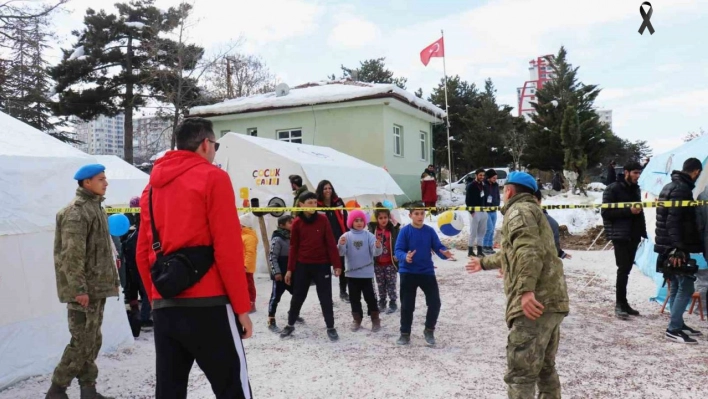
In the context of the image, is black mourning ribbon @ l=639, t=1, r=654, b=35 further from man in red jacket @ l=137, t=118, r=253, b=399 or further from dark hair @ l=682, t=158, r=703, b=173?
man in red jacket @ l=137, t=118, r=253, b=399

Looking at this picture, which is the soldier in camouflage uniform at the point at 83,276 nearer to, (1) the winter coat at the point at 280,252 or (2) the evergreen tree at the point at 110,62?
(1) the winter coat at the point at 280,252

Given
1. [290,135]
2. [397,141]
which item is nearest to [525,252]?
[290,135]

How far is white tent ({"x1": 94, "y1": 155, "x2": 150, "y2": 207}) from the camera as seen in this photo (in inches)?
521

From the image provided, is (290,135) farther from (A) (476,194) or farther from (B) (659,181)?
(B) (659,181)

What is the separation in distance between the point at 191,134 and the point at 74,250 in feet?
6.67

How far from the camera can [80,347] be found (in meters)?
3.98

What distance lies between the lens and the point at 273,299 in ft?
21.7

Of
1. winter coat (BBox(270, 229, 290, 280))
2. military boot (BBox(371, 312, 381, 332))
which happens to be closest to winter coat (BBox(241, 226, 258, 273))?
winter coat (BBox(270, 229, 290, 280))

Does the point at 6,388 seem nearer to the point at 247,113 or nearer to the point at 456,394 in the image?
the point at 456,394

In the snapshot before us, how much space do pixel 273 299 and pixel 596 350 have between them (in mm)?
4006

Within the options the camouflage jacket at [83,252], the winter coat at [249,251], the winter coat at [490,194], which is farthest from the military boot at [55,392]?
the winter coat at [490,194]

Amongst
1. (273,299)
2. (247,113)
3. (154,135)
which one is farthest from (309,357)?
(154,135)

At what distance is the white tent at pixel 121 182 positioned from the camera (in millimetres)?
13227

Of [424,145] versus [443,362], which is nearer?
A: [443,362]
